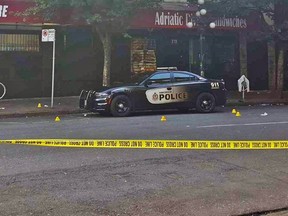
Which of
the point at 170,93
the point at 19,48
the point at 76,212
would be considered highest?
the point at 19,48

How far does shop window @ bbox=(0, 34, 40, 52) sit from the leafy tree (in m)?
2.00

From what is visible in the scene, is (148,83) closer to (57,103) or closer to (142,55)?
(57,103)

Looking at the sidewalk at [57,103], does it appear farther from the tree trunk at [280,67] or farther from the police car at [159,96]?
the police car at [159,96]

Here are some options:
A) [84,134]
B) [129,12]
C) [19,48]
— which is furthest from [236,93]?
[84,134]

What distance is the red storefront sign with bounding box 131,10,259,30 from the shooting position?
20.2 metres

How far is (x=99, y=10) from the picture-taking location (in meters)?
17.1

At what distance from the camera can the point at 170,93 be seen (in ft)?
50.4

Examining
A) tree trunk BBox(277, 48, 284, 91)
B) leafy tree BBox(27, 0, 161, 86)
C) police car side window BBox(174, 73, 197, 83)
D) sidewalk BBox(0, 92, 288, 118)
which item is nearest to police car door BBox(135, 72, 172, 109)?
police car side window BBox(174, 73, 197, 83)

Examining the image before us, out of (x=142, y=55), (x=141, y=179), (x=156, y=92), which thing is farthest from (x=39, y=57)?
(x=141, y=179)

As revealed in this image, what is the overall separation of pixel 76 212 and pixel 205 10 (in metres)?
16.0

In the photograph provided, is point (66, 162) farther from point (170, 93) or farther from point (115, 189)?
point (170, 93)

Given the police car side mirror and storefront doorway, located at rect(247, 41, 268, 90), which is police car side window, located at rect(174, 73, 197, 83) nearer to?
the police car side mirror

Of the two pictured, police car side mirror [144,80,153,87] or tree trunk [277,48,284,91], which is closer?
Answer: police car side mirror [144,80,153,87]

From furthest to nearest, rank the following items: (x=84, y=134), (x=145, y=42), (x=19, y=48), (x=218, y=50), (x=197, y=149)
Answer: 1. (x=218, y=50)
2. (x=145, y=42)
3. (x=19, y=48)
4. (x=84, y=134)
5. (x=197, y=149)
